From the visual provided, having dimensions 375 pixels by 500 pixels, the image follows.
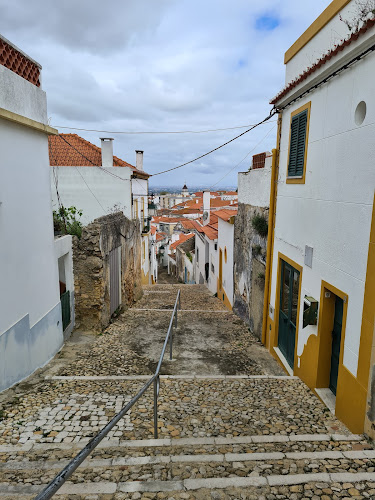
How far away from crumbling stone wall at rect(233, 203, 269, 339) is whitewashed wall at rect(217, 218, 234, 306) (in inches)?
30.4

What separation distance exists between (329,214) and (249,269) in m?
5.45

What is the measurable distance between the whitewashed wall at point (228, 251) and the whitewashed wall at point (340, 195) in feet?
22.0

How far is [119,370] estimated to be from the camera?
7.01 m

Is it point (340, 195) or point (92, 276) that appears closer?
point (340, 195)

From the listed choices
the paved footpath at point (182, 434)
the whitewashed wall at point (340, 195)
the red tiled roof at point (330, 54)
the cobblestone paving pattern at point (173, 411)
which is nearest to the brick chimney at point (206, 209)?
the red tiled roof at point (330, 54)

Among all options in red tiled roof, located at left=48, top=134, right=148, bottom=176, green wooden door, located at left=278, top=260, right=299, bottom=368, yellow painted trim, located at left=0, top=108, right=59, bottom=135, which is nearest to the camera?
yellow painted trim, located at left=0, top=108, right=59, bottom=135

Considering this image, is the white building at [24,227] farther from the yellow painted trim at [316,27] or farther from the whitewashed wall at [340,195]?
the yellow painted trim at [316,27]

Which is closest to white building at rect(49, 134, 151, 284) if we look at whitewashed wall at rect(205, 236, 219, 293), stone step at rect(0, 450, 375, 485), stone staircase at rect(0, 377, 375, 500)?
whitewashed wall at rect(205, 236, 219, 293)

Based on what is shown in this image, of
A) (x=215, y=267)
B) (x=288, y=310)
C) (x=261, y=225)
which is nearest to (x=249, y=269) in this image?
(x=261, y=225)

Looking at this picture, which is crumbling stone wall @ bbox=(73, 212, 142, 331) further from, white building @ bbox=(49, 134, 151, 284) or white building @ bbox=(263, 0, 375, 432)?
white building @ bbox=(49, 134, 151, 284)

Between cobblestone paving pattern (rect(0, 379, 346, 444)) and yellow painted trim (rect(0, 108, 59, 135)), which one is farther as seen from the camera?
yellow painted trim (rect(0, 108, 59, 135))

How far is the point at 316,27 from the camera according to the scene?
6230 millimetres

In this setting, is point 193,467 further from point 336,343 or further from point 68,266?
point 68,266

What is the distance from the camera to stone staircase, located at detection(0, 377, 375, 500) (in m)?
3.11
